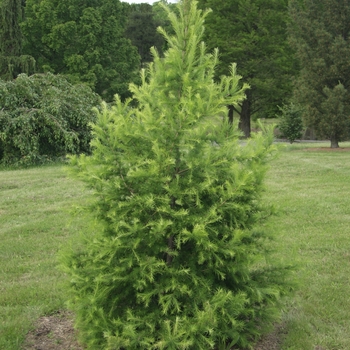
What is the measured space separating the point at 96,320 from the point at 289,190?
23.3ft

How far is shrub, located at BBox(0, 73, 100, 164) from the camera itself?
13.0 meters

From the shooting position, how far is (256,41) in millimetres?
26234

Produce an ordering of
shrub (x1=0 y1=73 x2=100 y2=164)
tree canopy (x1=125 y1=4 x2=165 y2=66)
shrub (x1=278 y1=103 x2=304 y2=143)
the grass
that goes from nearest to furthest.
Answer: the grass → shrub (x1=0 y1=73 x2=100 y2=164) → shrub (x1=278 y1=103 x2=304 y2=143) → tree canopy (x1=125 y1=4 x2=165 y2=66)

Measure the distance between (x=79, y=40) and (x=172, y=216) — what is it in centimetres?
2797

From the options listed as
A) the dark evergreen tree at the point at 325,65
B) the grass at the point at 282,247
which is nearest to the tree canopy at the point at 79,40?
the dark evergreen tree at the point at 325,65

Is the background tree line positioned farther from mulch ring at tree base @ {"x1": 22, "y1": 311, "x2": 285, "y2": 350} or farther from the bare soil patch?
the bare soil patch

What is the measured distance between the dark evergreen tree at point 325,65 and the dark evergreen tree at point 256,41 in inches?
262

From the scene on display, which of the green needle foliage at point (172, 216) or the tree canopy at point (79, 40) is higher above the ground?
the tree canopy at point (79, 40)

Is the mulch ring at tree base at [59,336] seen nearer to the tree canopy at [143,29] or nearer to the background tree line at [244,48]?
the background tree line at [244,48]

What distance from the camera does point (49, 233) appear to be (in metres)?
6.48

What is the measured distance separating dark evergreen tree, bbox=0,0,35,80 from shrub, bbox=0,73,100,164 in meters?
4.79

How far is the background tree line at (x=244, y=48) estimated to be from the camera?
1803 cm

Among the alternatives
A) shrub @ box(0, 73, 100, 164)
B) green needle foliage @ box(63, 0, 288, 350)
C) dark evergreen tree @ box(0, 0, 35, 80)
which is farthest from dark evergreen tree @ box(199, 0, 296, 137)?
green needle foliage @ box(63, 0, 288, 350)

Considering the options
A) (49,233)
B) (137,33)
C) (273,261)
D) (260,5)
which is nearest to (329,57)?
(260,5)
